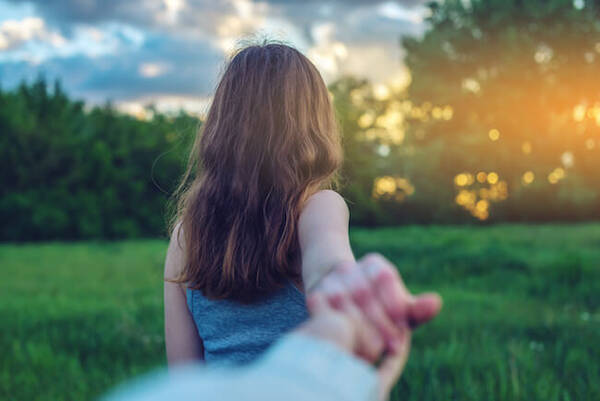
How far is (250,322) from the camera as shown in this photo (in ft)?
5.06

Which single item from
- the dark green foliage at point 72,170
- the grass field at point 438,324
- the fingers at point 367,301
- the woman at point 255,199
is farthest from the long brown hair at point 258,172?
the dark green foliage at point 72,170

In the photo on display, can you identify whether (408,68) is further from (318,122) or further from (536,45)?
(318,122)

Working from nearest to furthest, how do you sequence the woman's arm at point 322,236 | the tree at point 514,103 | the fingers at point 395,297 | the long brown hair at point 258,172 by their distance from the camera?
the fingers at point 395,297 → the woman's arm at point 322,236 → the long brown hair at point 258,172 → the tree at point 514,103

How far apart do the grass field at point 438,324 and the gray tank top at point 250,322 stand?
165 cm

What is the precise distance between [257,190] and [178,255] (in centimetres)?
37

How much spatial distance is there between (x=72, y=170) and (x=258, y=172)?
2183 cm

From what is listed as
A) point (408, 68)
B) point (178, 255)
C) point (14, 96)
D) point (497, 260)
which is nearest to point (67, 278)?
point (497, 260)

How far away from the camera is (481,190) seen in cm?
2555

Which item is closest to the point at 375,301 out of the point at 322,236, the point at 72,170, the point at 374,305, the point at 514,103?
the point at 374,305

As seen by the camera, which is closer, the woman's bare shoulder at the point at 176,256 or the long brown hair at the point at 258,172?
the long brown hair at the point at 258,172

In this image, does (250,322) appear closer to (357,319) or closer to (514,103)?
(357,319)

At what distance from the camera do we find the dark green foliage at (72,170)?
20.9 meters

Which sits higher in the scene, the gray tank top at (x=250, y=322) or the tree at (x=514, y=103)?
the tree at (x=514, y=103)

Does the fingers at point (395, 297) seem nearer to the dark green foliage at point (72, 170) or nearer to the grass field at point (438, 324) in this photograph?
the grass field at point (438, 324)
